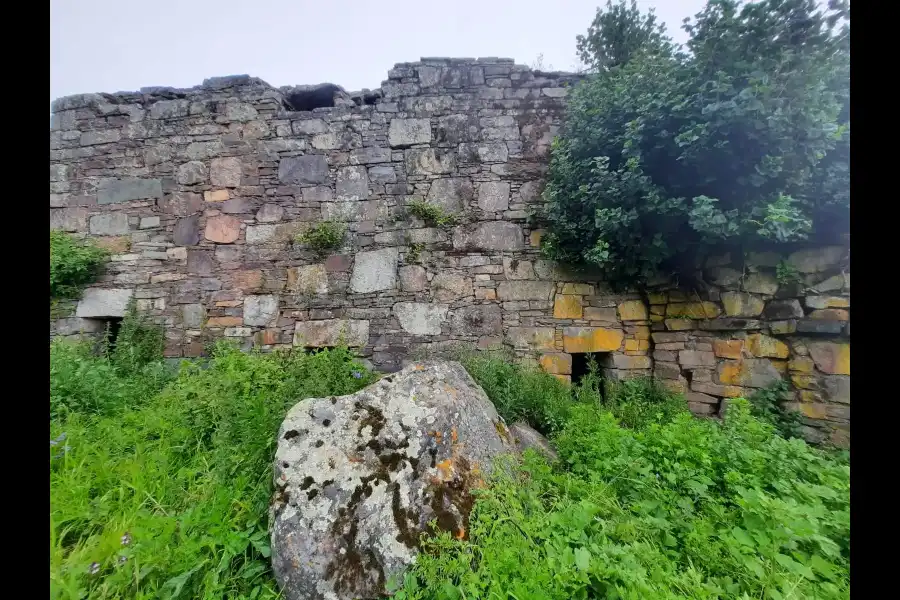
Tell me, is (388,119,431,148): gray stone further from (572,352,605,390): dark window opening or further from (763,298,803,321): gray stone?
(763,298,803,321): gray stone

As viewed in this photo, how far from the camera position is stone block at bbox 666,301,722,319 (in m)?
3.78

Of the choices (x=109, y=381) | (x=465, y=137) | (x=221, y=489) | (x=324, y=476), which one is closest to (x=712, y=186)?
(x=465, y=137)

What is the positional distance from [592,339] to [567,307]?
0.50m

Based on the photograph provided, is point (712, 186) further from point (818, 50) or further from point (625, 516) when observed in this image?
point (625, 516)

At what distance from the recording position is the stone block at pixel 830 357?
3.35m

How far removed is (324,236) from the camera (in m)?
4.30

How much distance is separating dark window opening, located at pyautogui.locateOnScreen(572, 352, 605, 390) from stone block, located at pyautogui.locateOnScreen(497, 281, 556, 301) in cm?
87

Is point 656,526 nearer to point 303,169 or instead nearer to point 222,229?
point 303,169

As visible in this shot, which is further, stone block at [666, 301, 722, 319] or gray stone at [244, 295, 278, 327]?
gray stone at [244, 295, 278, 327]

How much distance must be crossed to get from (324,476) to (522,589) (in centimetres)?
126

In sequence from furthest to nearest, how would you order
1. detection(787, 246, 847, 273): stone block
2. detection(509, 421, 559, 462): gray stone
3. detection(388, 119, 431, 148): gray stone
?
detection(388, 119, 431, 148): gray stone → detection(787, 246, 847, 273): stone block → detection(509, 421, 559, 462): gray stone

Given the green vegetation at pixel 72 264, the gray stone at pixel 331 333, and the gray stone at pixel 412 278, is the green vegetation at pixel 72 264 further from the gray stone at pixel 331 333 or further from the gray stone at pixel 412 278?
the gray stone at pixel 412 278

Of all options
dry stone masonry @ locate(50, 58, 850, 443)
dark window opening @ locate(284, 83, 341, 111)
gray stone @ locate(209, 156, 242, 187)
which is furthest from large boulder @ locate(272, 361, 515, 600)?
dark window opening @ locate(284, 83, 341, 111)

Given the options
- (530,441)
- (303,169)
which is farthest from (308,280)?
(530,441)
